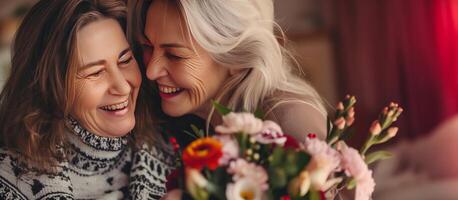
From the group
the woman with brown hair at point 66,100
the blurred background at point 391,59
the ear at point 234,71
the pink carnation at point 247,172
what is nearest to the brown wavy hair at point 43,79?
the woman with brown hair at point 66,100

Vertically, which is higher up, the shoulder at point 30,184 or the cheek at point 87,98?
the cheek at point 87,98

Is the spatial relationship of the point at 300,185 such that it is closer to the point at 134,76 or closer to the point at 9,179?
the point at 134,76

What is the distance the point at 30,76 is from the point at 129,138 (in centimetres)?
23

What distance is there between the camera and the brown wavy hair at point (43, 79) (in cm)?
110

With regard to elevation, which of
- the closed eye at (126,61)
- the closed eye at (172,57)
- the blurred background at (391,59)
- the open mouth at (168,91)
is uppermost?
the closed eye at (172,57)

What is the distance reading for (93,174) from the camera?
3.94ft

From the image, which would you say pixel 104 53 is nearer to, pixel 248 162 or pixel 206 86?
pixel 206 86

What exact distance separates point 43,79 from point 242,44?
36 cm

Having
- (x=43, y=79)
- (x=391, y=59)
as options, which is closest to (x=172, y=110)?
(x=43, y=79)

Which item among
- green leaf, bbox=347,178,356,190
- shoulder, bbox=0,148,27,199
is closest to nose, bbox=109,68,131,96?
shoulder, bbox=0,148,27,199

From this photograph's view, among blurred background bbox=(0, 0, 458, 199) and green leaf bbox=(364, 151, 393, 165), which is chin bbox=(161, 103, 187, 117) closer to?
green leaf bbox=(364, 151, 393, 165)

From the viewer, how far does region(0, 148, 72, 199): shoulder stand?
3.67ft

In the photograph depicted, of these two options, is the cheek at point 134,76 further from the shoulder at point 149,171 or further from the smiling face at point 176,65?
the shoulder at point 149,171

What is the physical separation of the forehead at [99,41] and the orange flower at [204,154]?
13.0 inches
